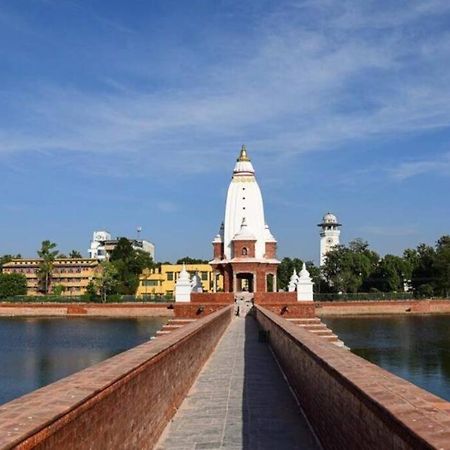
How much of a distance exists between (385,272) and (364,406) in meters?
81.9

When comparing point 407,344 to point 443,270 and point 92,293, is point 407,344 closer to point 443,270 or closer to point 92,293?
point 443,270

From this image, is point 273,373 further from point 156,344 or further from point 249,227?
point 249,227

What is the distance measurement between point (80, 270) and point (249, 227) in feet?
145

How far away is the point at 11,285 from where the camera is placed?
Result: 83.4 metres

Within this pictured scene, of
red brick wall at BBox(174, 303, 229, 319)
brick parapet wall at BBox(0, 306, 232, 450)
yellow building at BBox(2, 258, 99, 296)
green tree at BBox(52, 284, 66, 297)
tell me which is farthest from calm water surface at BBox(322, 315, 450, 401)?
green tree at BBox(52, 284, 66, 297)

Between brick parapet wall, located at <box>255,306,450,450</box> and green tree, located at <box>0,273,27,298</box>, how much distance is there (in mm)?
78588

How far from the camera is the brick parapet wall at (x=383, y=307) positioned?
230 ft

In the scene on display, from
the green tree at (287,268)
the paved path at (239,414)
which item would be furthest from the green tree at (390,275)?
the paved path at (239,414)

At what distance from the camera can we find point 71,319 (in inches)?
2766

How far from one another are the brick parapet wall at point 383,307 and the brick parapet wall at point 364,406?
61.4 m

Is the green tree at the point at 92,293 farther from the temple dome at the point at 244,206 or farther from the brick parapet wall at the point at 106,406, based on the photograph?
the brick parapet wall at the point at 106,406

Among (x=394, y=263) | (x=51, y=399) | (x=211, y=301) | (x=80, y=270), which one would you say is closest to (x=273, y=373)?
(x=51, y=399)

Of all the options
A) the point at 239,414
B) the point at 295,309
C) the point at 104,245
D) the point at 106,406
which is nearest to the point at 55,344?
the point at 295,309

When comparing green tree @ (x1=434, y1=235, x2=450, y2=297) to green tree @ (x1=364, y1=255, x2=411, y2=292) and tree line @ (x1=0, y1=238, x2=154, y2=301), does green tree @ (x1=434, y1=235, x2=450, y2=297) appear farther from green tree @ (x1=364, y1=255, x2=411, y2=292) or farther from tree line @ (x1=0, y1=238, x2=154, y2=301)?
tree line @ (x1=0, y1=238, x2=154, y2=301)
